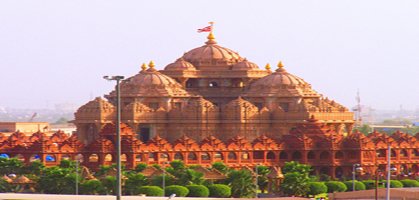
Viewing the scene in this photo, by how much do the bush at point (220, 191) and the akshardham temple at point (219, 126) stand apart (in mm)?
20114

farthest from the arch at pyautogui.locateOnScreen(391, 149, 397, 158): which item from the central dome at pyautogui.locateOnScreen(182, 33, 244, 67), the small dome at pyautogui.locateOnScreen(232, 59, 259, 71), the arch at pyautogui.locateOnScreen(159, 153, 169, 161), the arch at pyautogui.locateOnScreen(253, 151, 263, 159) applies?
the arch at pyautogui.locateOnScreen(159, 153, 169, 161)

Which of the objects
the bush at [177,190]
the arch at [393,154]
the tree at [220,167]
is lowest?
the bush at [177,190]

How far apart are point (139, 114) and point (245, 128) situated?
9456mm

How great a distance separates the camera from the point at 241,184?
9631cm

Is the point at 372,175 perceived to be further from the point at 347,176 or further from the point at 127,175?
the point at 127,175

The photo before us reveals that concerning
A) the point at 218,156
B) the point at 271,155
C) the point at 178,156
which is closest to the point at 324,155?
the point at 271,155

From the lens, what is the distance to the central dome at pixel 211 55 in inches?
5448

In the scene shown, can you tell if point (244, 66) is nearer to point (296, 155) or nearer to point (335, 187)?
point (296, 155)

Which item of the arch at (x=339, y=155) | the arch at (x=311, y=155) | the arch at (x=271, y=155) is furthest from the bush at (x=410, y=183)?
the arch at (x=271, y=155)

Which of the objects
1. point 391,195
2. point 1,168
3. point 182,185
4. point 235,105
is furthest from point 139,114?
point 391,195

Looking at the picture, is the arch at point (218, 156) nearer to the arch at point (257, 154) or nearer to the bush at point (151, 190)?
the arch at point (257, 154)

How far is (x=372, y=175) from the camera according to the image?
367 ft

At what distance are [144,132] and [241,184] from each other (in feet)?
117

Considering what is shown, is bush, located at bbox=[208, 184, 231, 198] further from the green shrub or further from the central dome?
the central dome
